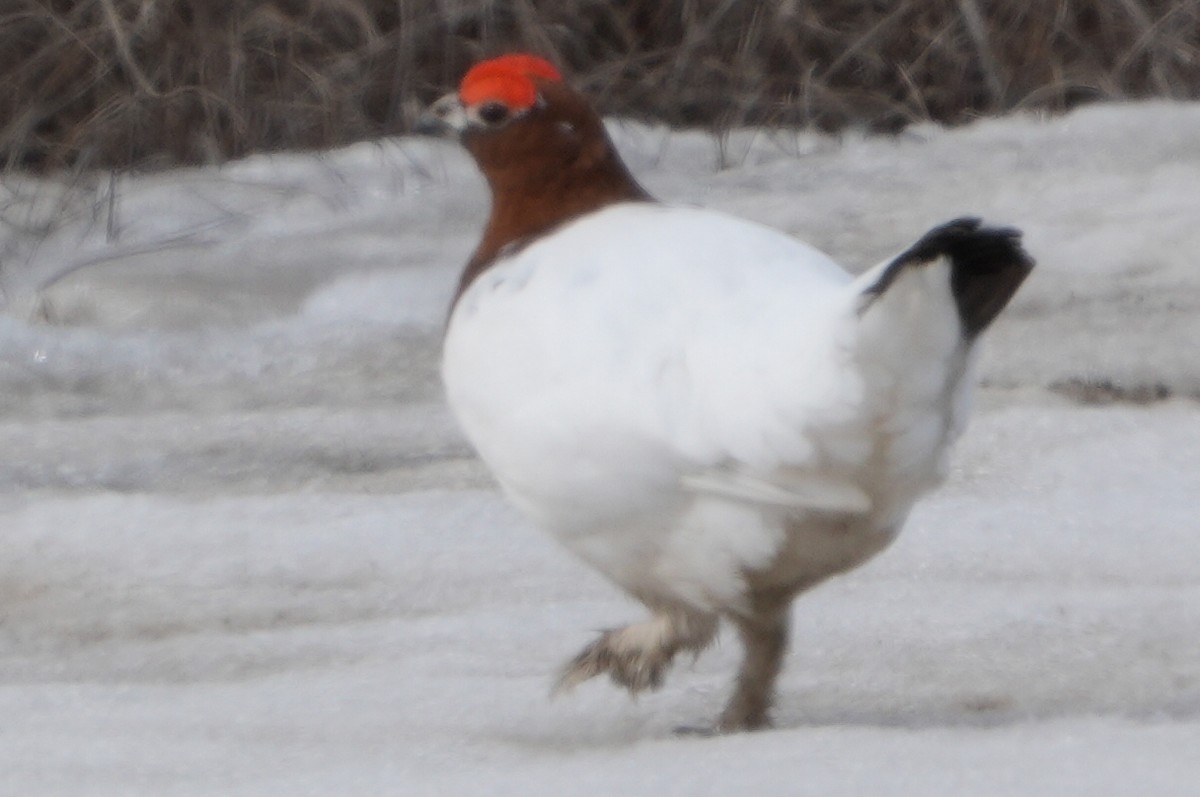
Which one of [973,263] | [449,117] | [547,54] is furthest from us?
[547,54]

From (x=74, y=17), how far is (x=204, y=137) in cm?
50

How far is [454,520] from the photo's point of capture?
369 cm

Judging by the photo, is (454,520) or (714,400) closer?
(714,400)

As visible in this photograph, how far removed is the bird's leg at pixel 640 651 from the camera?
2.65 meters

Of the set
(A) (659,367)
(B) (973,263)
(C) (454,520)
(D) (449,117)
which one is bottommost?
(C) (454,520)

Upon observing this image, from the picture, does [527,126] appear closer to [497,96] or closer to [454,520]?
[497,96]

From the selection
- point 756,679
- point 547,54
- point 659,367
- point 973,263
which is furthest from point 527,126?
point 547,54

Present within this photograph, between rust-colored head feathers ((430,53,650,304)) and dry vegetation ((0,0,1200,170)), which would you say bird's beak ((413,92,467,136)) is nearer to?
rust-colored head feathers ((430,53,650,304))

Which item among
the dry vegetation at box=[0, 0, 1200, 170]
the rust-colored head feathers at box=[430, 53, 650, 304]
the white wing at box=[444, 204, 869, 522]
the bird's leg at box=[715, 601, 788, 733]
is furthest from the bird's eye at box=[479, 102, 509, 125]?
the dry vegetation at box=[0, 0, 1200, 170]

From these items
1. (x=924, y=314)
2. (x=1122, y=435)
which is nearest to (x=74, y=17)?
(x=1122, y=435)

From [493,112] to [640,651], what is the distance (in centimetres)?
85

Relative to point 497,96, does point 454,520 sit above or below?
below

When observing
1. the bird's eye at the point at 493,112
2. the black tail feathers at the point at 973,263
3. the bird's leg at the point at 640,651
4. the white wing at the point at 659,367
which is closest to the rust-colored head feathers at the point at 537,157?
the bird's eye at the point at 493,112

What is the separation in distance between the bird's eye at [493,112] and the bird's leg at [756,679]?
34.0 inches
